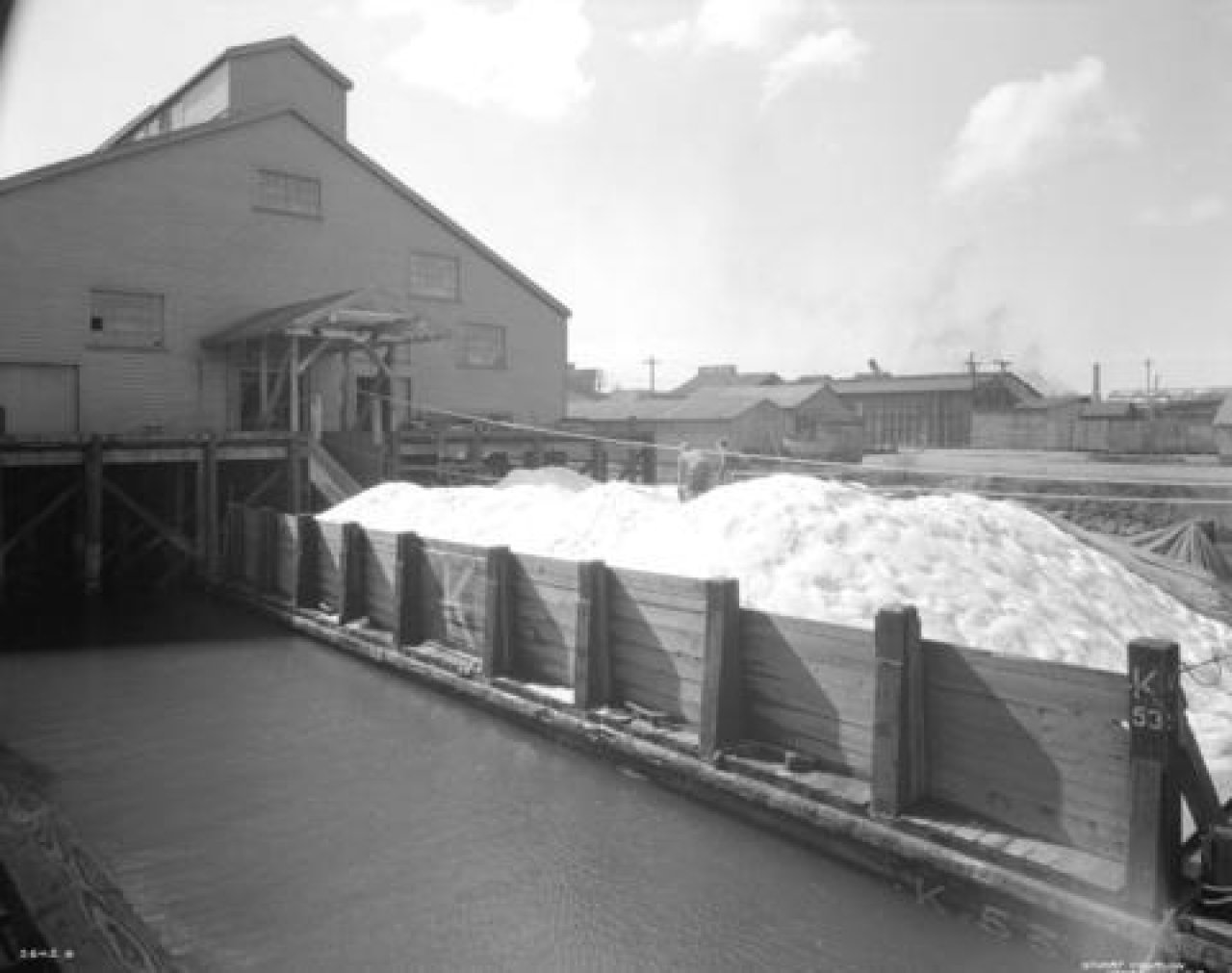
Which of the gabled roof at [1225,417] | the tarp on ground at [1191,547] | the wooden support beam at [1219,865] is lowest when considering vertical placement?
the wooden support beam at [1219,865]

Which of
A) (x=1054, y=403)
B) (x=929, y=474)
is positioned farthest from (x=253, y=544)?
(x=1054, y=403)

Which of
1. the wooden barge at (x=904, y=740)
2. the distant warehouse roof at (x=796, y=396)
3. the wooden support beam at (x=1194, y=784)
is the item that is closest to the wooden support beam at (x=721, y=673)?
the wooden barge at (x=904, y=740)

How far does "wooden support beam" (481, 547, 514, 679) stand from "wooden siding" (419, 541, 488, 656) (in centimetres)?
16

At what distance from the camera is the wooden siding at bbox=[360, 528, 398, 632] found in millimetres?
12578

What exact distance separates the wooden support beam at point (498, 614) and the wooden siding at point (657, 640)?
1.59m

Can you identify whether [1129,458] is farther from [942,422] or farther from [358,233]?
[358,233]

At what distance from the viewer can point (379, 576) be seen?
42.5 feet

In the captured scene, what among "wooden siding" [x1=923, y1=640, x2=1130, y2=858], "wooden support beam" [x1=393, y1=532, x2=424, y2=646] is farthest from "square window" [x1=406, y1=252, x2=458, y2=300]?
"wooden siding" [x1=923, y1=640, x2=1130, y2=858]

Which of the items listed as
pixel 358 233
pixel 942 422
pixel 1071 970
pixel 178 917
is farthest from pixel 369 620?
pixel 942 422

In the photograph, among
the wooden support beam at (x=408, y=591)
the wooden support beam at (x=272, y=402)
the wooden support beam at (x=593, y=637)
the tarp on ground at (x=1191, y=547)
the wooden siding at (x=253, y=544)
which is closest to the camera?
the wooden support beam at (x=593, y=637)

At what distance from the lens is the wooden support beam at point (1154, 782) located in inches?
205

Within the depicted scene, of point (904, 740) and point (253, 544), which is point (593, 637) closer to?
point (904, 740)

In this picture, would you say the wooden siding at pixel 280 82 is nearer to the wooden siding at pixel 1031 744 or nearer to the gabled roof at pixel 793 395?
the wooden siding at pixel 1031 744

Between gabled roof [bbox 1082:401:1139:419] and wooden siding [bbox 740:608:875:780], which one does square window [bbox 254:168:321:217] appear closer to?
wooden siding [bbox 740:608:875:780]
